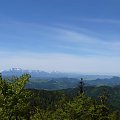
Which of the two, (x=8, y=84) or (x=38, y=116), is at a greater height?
(x=8, y=84)

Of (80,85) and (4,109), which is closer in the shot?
(4,109)

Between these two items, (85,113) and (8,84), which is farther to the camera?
(85,113)

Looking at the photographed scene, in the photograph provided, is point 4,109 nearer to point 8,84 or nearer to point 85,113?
point 8,84

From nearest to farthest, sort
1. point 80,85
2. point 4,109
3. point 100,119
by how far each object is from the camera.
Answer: point 4,109
point 100,119
point 80,85

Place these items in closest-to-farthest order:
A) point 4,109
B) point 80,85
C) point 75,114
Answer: point 4,109 → point 75,114 → point 80,85

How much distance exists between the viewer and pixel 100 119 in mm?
60500

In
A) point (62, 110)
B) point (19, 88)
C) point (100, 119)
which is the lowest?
point (100, 119)

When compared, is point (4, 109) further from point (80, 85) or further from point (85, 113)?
point (80, 85)

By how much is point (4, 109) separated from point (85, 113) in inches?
567

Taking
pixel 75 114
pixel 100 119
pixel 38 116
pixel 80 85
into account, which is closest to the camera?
pixel 75 114

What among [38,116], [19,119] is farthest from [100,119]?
[19,119]

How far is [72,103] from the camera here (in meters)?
43.9

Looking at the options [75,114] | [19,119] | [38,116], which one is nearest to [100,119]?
[38,116]

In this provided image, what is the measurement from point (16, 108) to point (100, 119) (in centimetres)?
2815
